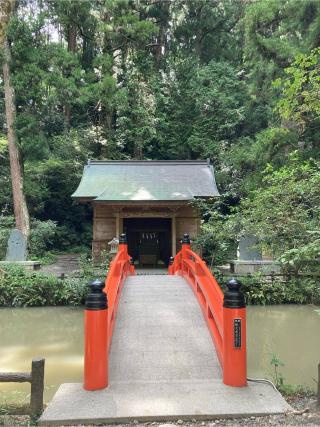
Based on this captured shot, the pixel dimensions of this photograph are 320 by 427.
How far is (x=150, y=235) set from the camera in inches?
661

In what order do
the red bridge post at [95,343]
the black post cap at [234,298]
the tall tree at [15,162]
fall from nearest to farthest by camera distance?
the red bridge post at [95,343] → the black post cap at [234,298] → the tall tree at [15,162]

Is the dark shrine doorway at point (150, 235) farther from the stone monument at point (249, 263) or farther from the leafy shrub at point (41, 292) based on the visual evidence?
the leafy shrub at point (41, 292)

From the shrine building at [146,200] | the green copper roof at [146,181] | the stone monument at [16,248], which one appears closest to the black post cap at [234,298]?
the shrine building at [146,200]

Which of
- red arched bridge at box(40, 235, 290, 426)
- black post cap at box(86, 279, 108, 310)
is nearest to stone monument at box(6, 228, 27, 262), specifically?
red arched bridge at box(40, 235, 290, 426)

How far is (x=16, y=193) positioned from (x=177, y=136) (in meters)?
10.5

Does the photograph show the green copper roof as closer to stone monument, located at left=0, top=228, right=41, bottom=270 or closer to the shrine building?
the shrine building

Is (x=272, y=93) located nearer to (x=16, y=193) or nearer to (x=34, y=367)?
(x=16, y=193)

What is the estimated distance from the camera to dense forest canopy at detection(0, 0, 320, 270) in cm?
1441

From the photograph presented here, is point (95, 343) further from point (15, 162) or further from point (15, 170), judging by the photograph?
point (15, 162)

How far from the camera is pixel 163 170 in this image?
17.6m

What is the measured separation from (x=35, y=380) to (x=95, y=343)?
589 millimetres

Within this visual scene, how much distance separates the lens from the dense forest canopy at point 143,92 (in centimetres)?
1441

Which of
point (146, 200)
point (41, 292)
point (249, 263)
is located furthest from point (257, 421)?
point (146, 200)

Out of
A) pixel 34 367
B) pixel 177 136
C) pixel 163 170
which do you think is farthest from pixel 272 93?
pixel 34 367
